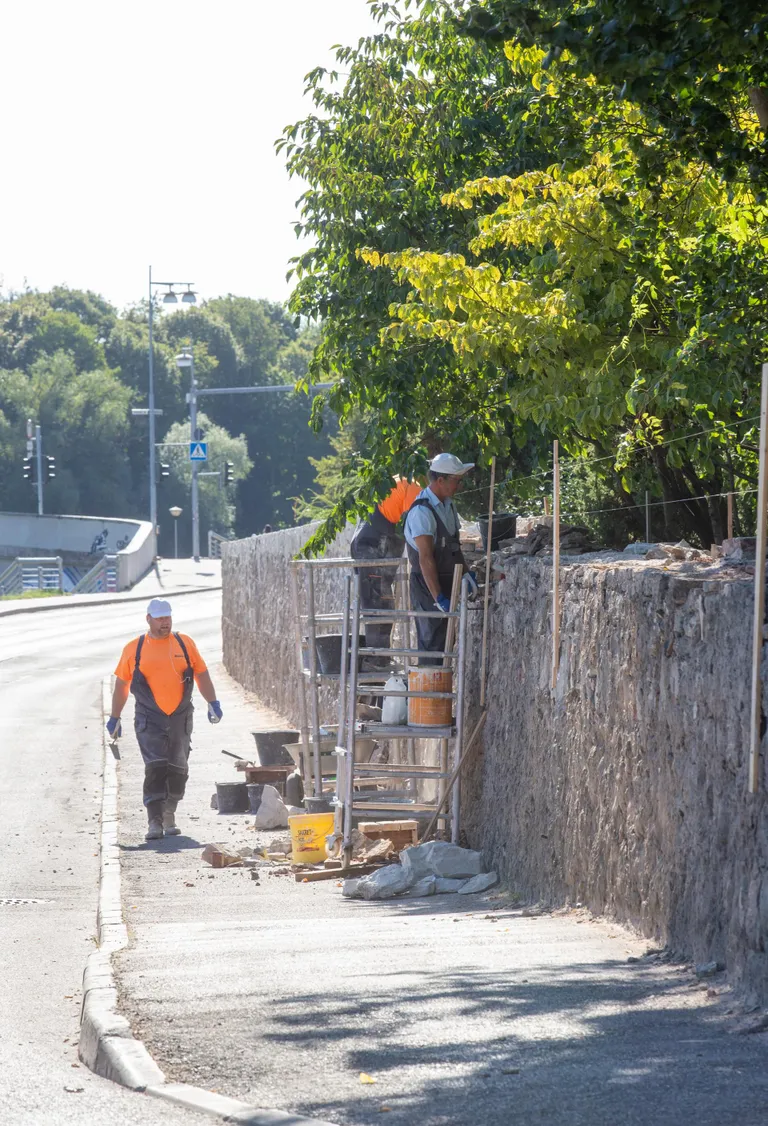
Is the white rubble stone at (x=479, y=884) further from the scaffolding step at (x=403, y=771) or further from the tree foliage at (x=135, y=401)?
the tree foliage at (x=135, y=401)

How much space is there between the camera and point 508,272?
41.5 feet

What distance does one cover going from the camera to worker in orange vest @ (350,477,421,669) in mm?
13000

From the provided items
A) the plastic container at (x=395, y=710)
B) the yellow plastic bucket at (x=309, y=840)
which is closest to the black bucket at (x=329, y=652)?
the plastic container at (x=395, y=710)

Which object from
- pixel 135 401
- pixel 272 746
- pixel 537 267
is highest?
pixel 135 401

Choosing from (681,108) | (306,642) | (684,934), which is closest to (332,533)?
(306,642)

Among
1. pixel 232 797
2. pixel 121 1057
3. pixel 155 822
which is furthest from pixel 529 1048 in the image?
pixel 232 797

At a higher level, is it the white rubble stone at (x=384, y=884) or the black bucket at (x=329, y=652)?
the black bucket at (x=329, y=652)

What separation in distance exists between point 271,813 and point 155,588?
44.2 m

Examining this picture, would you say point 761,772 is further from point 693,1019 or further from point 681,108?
point 681,108

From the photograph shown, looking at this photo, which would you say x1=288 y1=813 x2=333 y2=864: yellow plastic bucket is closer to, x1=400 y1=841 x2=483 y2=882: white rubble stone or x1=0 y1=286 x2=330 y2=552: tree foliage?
x1=400 y1=841 x2=483 y2=882: white rubble stone

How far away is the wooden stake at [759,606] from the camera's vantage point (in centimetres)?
583

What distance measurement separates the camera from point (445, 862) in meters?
10.1

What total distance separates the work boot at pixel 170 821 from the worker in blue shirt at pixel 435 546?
9.54ft

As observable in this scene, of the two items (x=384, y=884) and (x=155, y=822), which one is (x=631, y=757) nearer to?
(x=384, y=884)
